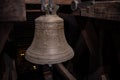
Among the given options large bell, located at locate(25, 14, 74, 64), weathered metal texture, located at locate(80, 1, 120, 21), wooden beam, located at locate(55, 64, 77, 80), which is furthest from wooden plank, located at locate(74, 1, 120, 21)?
wooden beam, located at locate(55, 64, 77, 80)

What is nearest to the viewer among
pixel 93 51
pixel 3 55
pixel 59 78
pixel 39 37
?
pixel 39 37

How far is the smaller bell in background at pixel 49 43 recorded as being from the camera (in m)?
1.89

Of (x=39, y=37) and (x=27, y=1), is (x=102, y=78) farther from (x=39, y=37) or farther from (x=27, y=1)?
(x=27, y=1)

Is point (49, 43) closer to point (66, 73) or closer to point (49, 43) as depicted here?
point (49, 43)

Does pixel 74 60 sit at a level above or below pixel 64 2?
below

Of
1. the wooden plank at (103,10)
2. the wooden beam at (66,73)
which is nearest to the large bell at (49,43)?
the wooden plank at (103,10)

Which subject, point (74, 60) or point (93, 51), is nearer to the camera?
point (93, 51)

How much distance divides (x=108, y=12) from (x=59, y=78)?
9.61 ft

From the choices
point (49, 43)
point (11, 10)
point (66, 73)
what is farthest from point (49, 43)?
A: point (66, 73)

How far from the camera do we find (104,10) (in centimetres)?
195

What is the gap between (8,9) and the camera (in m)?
2.12

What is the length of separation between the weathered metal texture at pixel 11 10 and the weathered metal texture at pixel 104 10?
2.16 feet

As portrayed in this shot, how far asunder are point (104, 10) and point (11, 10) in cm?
88

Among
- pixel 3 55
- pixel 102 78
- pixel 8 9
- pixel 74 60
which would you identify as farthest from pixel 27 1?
pixel 74 60
